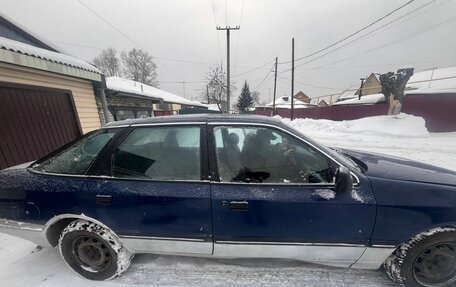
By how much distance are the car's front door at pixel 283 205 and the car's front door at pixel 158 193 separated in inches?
6.3

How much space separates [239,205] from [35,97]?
562 centimetres

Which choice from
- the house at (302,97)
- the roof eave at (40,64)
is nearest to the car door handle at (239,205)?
the roof eave at (40,64)

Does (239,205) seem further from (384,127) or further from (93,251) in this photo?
(384,127)

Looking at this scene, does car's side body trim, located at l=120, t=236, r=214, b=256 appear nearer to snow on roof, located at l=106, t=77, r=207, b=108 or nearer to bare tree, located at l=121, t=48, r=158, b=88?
snow on roof, located at l=106, t=77, r=207, b=108

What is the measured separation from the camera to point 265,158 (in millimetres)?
2230

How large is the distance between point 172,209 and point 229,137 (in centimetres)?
87

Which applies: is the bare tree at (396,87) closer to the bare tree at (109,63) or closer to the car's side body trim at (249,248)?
the car's side body trim at (249,248)

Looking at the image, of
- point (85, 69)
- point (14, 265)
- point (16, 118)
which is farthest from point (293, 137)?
point (85, 69)

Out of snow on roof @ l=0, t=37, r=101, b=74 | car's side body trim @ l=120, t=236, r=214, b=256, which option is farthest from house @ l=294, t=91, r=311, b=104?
car's side body trim @ l=120, t=236, r=214, b=256

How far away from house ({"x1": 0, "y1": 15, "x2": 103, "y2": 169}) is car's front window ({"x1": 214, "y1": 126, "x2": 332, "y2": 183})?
15.2ft

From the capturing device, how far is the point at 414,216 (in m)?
1.95

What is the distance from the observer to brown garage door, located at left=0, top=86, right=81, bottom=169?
4457 millimetres

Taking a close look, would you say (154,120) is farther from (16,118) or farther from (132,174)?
(16,118)

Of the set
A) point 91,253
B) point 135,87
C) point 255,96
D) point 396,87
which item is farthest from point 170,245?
point 255,96
